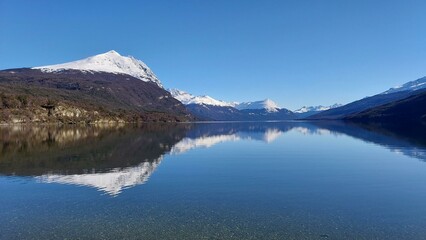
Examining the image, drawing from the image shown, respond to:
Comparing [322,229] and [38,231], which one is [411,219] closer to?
[322,229]

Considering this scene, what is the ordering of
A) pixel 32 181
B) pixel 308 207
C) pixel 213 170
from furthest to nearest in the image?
pixel 213 170
pixel 32 181
pixel 308 207

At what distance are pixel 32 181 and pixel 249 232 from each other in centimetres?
3356

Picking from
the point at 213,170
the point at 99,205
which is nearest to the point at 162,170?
the point at 213,170

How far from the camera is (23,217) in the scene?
101 ft

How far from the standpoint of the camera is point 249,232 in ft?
87.0

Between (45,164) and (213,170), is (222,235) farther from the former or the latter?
(45,164)

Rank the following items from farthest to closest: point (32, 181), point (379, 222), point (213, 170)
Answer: point (213, 170), point (32, 181), point (379, 222)

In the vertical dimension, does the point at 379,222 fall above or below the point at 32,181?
below

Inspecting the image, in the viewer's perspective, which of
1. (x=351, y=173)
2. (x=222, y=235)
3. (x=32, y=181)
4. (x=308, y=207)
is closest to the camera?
(x=222, y=235)

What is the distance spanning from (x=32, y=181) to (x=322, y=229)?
37846 millimetres

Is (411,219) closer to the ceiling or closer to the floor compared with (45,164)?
closer to the floor

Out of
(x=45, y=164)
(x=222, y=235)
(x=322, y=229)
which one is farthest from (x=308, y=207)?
(x=45, y=164)

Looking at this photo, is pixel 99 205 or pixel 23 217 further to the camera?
pixel 99 205

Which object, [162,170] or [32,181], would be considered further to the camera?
[162,170]
